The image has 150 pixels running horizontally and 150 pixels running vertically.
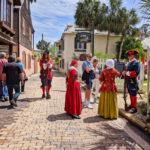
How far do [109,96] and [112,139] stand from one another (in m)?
1.50

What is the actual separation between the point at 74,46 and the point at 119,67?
19.6 metres

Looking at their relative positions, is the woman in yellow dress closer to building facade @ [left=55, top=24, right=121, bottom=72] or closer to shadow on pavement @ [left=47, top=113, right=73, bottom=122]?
shadow on pavement @ [left=47, top=113, right=73, bottom=122]

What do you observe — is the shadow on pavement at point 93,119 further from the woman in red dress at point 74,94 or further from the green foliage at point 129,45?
the green foliage at point 129,45

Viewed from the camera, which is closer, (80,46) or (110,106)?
(110,106)

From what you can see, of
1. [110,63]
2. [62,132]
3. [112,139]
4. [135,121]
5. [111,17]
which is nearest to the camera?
→ [112,139]

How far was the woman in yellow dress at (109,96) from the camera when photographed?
4992 mm

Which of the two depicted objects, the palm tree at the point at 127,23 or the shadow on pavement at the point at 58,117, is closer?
the shadow on pavement at the point at 58,117

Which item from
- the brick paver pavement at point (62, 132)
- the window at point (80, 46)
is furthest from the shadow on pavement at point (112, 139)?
the window at point (80, 46)

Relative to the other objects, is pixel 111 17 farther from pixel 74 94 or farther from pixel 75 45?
pixel 74 94

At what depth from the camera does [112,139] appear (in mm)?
3709

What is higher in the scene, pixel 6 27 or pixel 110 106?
pixel 6 27

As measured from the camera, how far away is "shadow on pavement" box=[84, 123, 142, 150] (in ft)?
11.2

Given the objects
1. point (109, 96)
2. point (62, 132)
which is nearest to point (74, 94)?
point (109, 96)

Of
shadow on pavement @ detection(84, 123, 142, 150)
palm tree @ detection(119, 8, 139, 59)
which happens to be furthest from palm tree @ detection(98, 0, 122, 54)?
shadow on pavement @ detection(84, 123, 142, 150)
